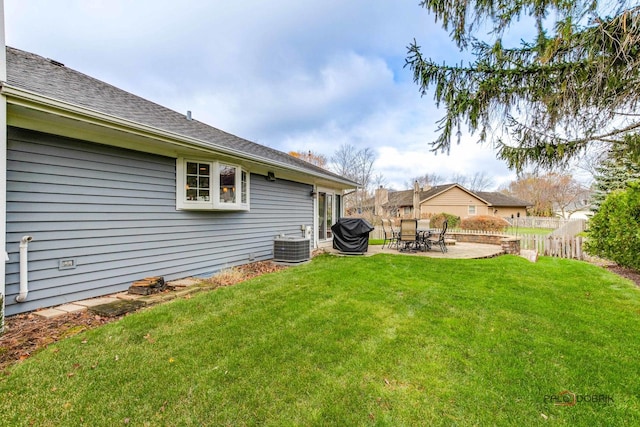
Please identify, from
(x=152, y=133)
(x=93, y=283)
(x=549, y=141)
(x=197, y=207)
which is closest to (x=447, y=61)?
(x=549, y=141)

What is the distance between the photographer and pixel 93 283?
4184 millimetres

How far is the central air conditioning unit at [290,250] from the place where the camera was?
7125 millimetres

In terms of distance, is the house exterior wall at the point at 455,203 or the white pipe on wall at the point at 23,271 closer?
the white pipe on wall at the point at 23,271

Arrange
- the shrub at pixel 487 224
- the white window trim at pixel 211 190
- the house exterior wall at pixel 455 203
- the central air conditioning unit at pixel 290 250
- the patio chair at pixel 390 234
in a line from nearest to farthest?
1. the white window trim at pixel 211 190
2. the central air conditioning unit at pixel 290 250
3. the patio chair at pixel 390 234
4. the shrub at pixel 487 224
5. the house exterior wall at pixel 455 203

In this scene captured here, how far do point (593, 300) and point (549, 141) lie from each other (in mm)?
2509

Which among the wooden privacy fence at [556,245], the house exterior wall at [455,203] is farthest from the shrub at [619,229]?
the house exterior wall at [455,203]

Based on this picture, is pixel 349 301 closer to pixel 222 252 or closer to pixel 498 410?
pixel 498 410

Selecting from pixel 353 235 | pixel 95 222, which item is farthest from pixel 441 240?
pixel 95 222

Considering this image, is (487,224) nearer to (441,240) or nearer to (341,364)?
(441,240)

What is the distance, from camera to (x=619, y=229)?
655cm

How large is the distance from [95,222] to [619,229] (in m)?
10.5

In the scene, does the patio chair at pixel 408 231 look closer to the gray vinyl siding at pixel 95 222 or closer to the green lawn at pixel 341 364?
the green lawn at pixel 341 364

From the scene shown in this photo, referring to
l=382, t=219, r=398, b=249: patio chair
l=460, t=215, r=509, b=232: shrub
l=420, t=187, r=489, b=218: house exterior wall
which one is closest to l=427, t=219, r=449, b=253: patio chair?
l=382, t=219, r=398, b=249: patio chair

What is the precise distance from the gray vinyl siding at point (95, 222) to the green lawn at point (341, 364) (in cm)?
141
